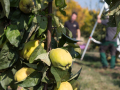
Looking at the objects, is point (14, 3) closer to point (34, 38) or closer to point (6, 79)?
point (34, 38)

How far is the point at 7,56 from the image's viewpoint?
922mm

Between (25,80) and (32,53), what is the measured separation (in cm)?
16

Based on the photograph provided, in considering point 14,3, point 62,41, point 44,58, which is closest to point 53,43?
point 62,41

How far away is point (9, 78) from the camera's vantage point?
100cm

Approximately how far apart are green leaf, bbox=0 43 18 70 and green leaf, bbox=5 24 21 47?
8 centimetres

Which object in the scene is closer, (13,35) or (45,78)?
(45,78)

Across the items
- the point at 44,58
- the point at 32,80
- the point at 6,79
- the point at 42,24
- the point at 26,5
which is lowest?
the point at 6,79

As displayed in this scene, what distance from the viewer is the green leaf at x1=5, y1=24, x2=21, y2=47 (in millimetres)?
885

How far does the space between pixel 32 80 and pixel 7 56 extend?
0.94 feet

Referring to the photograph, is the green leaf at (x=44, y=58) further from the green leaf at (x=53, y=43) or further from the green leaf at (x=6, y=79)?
the green leaf at (x=6, y=79)

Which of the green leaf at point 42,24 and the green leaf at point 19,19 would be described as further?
the green leaf at point 19,19

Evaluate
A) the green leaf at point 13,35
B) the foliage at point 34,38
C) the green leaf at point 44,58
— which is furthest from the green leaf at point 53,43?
the green leaf at point 13,35

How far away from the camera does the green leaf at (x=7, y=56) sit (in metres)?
0.91

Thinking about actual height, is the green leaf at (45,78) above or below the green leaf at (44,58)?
below
